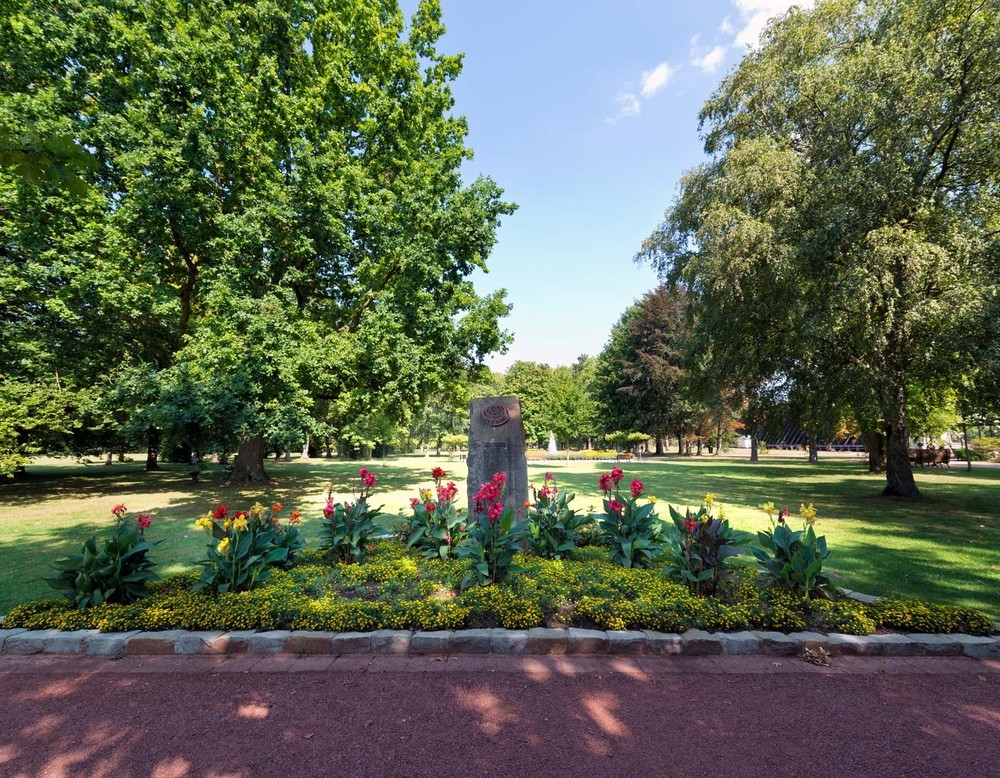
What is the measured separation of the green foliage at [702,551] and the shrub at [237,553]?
4.62 meters

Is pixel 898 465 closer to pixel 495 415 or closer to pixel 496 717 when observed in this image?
pixel 495 415

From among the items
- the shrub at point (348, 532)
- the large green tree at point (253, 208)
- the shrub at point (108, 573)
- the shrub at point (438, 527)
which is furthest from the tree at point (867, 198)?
the shrub at point (108, 573)

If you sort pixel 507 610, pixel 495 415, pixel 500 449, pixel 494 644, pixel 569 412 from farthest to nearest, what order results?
pixel 569 412, pixel 495 415, pixel 500 449, pixel 507 610, pixel 494 644

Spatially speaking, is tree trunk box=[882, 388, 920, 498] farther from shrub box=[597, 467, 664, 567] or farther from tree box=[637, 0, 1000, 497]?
shrub box=[597, 467, 664, 567]

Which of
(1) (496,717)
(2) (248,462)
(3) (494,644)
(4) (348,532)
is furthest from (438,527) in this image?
(2) (248,462)

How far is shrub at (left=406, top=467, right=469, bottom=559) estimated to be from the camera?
6.14 meters

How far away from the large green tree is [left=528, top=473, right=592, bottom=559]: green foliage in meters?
7.17

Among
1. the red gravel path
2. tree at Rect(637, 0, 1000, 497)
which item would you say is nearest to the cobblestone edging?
the red gravel path

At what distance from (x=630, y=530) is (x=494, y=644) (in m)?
2.72

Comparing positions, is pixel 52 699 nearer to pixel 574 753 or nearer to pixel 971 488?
pixel 574 753

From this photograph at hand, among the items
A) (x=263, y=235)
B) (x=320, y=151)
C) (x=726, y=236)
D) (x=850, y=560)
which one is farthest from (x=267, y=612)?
(x=320, y=151)

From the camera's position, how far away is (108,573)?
179 inches

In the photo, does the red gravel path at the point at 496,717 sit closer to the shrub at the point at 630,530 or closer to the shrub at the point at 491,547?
the shrub at the point at 491,547

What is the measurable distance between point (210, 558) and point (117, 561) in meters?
0.88
